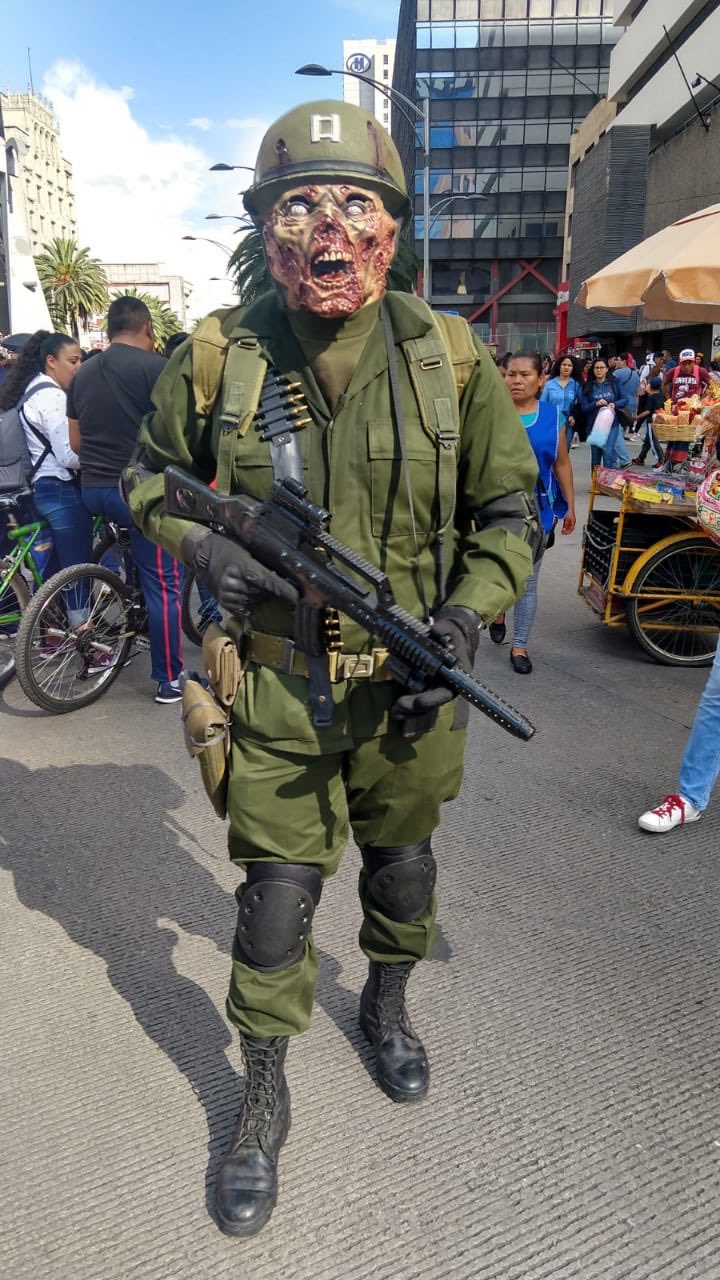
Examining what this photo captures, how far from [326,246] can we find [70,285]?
245ft

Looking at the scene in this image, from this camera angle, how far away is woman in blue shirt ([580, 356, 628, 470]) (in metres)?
12.7

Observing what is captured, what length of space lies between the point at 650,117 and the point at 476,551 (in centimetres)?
3634

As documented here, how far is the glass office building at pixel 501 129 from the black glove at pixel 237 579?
52934 mm

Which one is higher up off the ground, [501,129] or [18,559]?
[501,129]

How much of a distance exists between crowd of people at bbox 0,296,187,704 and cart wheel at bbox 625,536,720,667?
2.82 m

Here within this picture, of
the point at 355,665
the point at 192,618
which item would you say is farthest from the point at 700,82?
the point at 355,665

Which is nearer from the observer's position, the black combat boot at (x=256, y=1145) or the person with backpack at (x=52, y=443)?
the black combat boot at (x=256, y=1145)

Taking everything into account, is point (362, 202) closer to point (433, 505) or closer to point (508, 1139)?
point (433, 505)

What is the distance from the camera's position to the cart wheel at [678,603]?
5.48 m

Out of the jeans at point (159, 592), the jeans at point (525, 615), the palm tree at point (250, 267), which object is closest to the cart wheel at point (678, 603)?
the jeans at point (525, 615)

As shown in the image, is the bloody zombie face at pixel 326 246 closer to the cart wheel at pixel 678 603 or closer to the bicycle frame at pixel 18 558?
the bicycle frame at pixel 18 558

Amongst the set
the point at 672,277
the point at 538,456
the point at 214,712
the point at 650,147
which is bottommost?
the point at 214,712

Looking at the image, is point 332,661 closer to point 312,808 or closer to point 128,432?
point 312,808

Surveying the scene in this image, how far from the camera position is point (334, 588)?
70.9 inches
